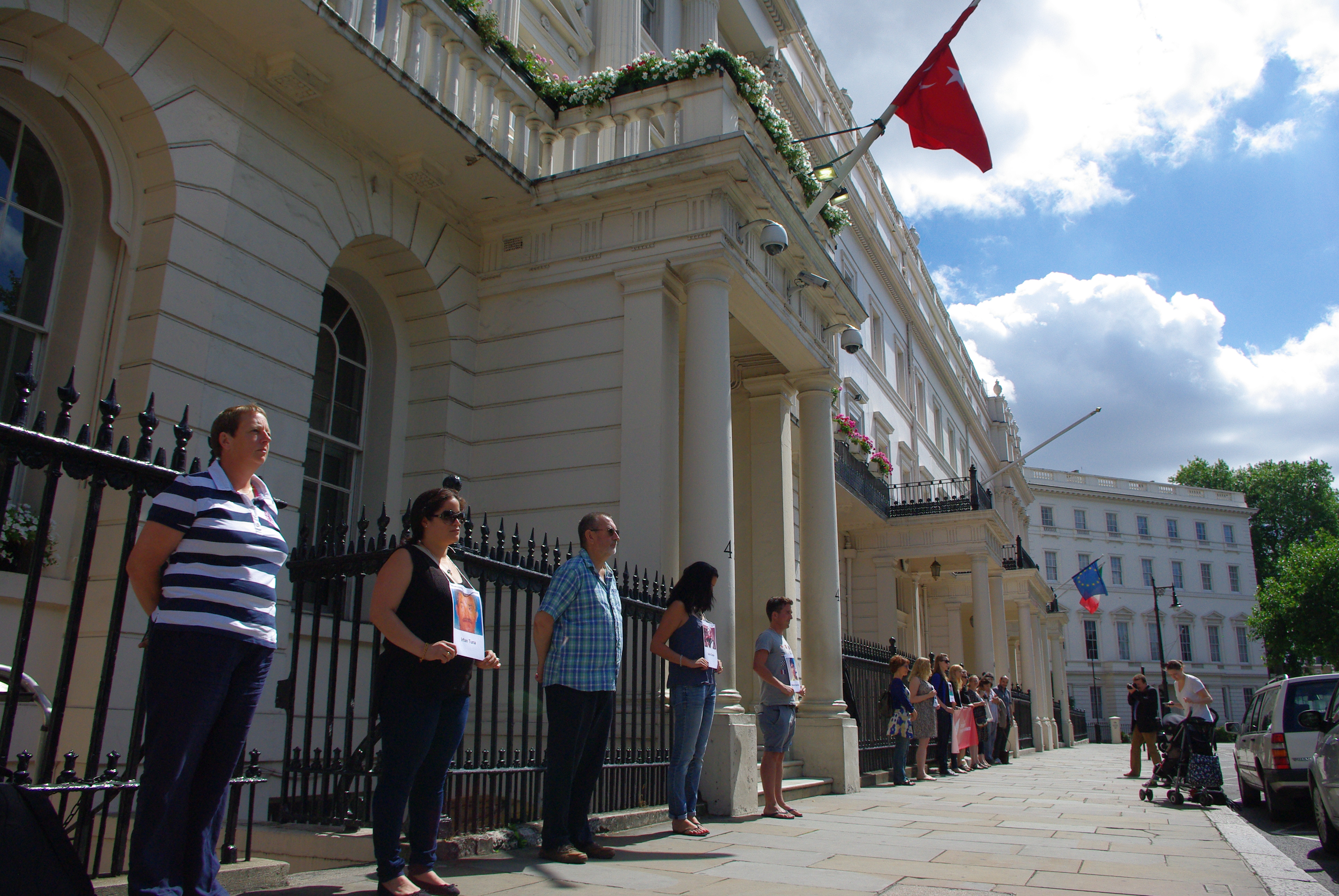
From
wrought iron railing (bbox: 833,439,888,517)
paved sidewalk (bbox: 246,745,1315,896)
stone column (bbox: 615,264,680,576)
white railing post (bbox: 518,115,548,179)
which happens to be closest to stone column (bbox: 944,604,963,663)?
wrought iron railing (bbox: 833,439,888,517)

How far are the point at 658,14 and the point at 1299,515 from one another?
6710cm

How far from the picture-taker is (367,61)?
26.3ft

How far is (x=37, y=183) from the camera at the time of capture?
7.05 meters

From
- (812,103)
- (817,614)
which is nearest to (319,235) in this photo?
(817,614)

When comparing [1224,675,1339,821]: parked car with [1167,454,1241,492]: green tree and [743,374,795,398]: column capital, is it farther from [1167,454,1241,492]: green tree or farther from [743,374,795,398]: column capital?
[1167,454,1241,492]: green tree

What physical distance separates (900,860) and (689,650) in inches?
70.6

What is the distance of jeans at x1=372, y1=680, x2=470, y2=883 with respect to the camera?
3.91 m

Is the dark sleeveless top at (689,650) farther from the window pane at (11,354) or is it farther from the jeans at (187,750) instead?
the window pane at (11,354)

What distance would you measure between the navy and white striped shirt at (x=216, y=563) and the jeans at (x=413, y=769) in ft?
2.83

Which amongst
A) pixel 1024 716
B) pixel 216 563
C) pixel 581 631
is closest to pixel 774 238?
pixel 581 631

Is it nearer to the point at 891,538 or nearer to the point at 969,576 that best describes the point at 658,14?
the point at 891,538

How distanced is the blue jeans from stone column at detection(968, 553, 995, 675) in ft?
56.1

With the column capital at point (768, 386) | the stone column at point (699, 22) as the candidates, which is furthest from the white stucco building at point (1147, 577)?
the column capital at point (768, 386)

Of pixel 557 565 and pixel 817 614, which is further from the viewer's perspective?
pixel 817 614
